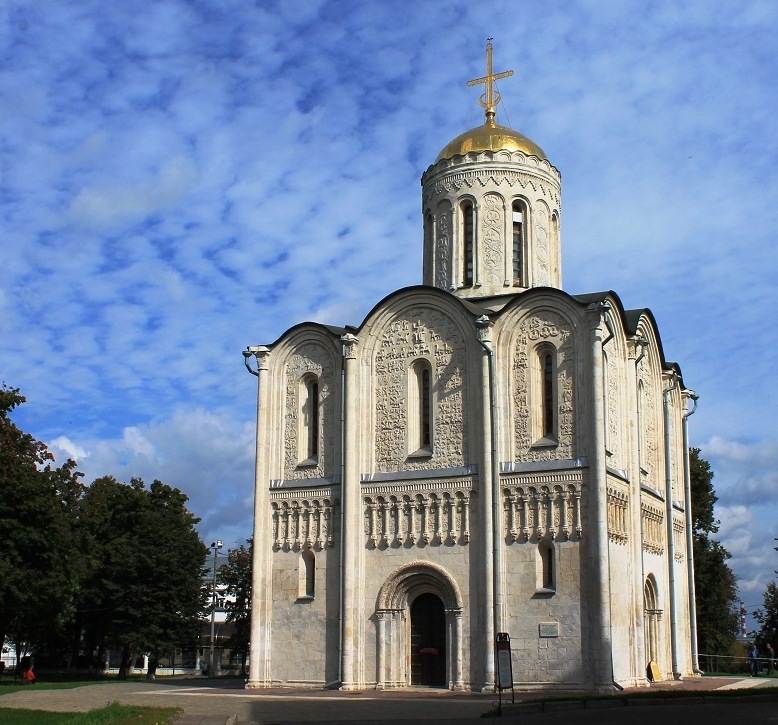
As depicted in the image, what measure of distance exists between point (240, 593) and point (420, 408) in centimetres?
2402

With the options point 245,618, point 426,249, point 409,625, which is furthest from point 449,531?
point 245,618

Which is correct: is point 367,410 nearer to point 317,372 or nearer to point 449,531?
point 317,372

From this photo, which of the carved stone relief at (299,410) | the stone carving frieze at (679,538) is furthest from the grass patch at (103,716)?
the stone carving frieze at (679,538)

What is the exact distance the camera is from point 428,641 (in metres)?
25.3

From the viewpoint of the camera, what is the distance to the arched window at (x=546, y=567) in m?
23.8

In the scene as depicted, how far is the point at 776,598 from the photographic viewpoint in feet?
152

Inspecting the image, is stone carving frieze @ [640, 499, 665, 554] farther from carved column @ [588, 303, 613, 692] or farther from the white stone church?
carved column @ [588, 303, 613, 692]

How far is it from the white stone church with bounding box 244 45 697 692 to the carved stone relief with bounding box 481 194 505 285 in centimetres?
4

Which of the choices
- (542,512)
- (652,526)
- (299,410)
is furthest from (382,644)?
(652,526)

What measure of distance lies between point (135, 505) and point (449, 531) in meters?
24.0

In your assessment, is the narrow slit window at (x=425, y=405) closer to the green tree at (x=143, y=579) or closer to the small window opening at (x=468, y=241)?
the small window opening at (x=468, y=241)

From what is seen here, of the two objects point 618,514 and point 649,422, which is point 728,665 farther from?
point 618,514

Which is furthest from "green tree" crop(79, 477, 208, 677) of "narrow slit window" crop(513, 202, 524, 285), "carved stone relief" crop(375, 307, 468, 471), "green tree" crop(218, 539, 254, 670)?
"narrow slit window" crop(513, 202, 524, 285)

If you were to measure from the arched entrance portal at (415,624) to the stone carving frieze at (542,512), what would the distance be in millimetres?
2047
